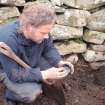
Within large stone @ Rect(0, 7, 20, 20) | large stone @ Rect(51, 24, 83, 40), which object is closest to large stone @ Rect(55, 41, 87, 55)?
large stone @ Rect(51, 24, 83, 40)

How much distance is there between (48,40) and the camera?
311 centimetres

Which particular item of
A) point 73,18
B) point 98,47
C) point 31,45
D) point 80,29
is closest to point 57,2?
point 73,18

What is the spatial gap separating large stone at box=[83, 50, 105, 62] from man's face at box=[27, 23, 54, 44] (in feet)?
4.81

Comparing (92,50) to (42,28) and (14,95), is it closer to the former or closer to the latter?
(14,95)

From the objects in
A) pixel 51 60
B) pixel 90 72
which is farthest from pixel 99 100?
pixel 51 60

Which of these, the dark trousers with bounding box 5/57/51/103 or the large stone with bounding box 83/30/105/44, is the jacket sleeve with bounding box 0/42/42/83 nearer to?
the dark trousers with bounding box 5/57/51/103

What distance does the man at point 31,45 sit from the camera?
8.64 feet

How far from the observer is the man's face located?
2.64m

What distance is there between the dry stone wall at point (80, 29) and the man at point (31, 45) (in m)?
0.84

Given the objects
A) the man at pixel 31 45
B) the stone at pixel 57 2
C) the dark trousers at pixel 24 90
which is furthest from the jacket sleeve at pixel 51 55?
the stone at pixel 57 2

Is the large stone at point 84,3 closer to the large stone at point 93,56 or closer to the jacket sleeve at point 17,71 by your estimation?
the large stone at point 93,56

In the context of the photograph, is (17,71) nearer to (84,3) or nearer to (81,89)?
(81,89)

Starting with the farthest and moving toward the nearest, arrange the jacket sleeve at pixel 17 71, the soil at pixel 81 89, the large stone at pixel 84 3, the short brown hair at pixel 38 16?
the large stone at pixel 84 3 → the soil at pixel 81 89 → the jacket sleeve at pixel 17 71 → the short brown hair at pixel 38 16

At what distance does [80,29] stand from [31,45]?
1.31 meters
